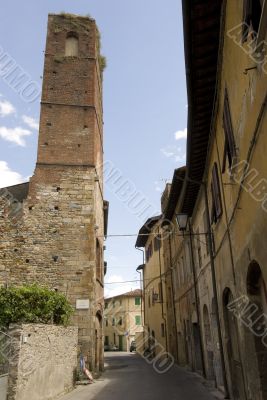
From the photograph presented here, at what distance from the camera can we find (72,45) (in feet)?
64.4

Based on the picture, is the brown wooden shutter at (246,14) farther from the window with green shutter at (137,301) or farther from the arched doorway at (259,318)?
the window with green shutter at (137,301)

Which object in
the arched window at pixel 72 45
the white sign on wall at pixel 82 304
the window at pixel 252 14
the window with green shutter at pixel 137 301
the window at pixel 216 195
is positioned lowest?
the white sign on wall at pixel 82 304

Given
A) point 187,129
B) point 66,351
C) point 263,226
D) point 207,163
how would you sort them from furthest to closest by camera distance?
point 66,351 → point 207,163 → point 187,129 → point 263,226

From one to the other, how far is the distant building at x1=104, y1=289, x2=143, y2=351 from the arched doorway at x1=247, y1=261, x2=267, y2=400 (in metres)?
42.9

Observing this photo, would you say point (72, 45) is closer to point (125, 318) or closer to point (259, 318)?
point (259, 318)

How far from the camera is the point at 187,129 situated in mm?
8961

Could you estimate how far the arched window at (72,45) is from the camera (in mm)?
19312

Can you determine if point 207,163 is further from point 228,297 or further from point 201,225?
point 228,297

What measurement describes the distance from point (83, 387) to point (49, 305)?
3421 mm

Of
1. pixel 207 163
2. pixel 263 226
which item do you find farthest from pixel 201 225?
pixel 263 226

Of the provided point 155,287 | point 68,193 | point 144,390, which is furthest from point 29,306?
point 155,287

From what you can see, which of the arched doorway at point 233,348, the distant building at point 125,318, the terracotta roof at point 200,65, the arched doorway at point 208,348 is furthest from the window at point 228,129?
the distant building at point 125,318

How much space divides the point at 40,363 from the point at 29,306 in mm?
1754

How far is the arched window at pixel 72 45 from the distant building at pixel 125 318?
35.0m
